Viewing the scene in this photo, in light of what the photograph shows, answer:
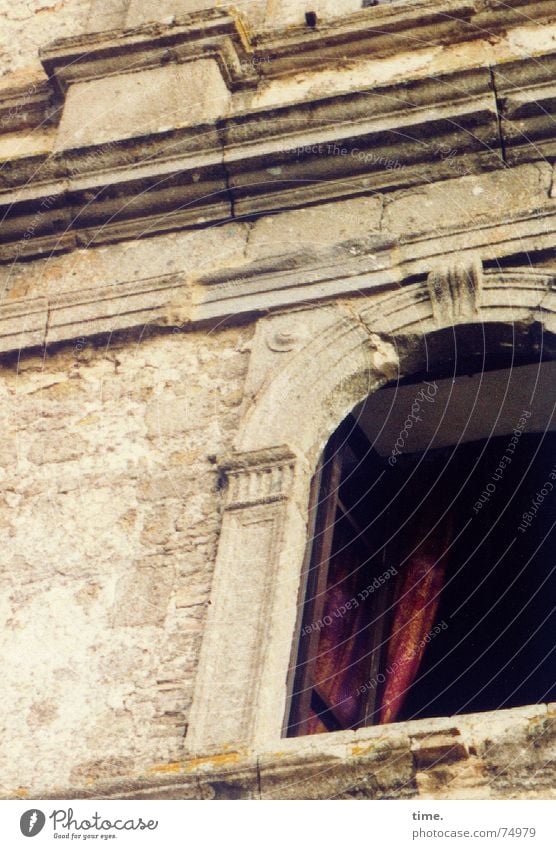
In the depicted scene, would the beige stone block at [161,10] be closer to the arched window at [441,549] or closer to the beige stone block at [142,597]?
the arched window at [441,549]

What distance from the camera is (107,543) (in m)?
6.13

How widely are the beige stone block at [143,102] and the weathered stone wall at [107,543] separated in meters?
1.36

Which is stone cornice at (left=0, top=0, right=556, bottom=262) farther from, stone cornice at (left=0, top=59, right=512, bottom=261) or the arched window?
the arched window

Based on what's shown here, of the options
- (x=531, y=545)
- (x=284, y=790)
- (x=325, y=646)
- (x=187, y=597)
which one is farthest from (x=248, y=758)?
(x=531, y=545)

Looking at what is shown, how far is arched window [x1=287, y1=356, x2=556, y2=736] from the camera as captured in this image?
666cm

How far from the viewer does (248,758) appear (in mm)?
5090

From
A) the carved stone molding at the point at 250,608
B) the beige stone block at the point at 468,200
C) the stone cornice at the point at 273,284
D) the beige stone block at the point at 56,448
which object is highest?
the beige stone block at the point at 468,200

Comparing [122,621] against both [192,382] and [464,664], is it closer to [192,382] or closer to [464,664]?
[192,382]

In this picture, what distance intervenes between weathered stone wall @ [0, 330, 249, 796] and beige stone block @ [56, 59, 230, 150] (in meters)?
1.36

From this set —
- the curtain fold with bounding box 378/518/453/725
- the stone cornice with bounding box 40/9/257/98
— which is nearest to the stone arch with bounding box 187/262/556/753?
the curtain fold with bounding box 378/518/453/725

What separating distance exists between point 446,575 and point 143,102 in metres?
2.86

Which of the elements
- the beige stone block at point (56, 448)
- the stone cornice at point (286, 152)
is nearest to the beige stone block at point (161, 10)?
the stone cornice at point (286, 152)

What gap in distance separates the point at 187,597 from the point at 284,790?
3.38 ft

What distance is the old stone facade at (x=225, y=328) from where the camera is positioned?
5.40 meters
